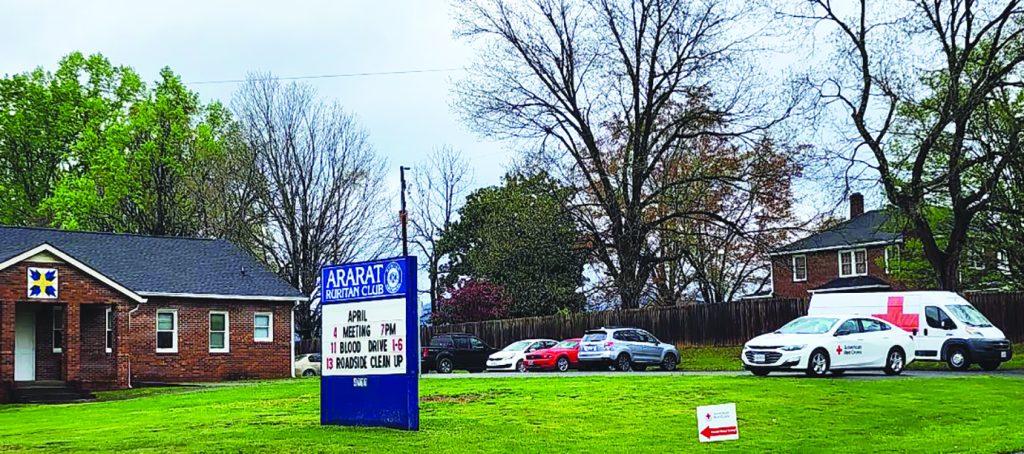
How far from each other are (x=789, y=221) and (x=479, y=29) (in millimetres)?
19912

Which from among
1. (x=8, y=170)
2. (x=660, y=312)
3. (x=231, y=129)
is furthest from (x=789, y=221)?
(x=8, y=170)

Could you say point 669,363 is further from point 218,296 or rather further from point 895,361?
point 218,296

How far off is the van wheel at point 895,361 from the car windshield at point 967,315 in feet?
16.1

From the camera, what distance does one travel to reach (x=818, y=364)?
2748cm

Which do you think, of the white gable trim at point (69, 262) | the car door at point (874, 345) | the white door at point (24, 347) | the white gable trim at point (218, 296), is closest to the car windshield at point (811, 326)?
the car door at point (874, 345)

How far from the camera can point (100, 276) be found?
35406 mm

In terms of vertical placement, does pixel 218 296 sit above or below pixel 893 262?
below

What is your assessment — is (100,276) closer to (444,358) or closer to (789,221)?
(444,358)

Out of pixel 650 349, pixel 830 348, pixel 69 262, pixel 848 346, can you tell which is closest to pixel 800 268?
pixel 650 349

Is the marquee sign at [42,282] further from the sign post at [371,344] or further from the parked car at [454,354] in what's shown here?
the sign post at [371,344]

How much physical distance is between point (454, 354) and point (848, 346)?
19802mm

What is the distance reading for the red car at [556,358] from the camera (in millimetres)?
41156

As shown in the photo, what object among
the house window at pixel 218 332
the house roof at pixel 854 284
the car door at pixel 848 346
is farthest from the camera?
the house roof at pixel 854 284

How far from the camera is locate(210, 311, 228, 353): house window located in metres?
42.0
